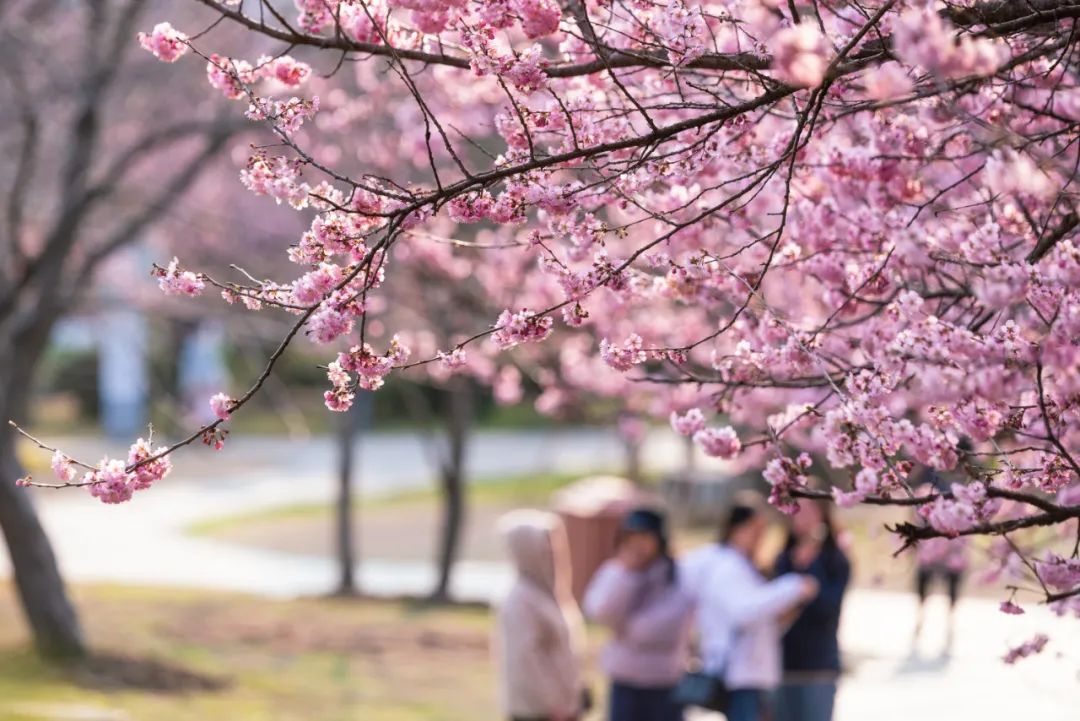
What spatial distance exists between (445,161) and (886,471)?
10239 mm

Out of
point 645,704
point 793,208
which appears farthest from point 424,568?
point 793,208

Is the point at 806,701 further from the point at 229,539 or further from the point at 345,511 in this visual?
the point at 229,539

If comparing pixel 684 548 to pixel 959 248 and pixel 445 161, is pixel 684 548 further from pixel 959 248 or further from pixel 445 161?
pixel 959 248

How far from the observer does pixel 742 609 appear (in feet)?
25.4

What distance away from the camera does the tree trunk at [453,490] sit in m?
17.1

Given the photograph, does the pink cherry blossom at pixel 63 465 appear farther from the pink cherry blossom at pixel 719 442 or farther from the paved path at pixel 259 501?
the paved path at pixel 259 501

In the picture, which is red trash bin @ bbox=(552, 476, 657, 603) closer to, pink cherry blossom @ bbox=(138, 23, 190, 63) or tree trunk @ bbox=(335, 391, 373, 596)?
tree trunk @ bbox=(335, 391, 373, 596)

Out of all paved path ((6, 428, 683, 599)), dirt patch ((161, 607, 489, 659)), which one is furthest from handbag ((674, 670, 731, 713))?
paved path ((6, 428, 683, 599))

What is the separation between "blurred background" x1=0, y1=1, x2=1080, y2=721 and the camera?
11.5 metres

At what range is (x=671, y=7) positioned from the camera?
4.41 metres

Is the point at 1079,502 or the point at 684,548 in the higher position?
the point at 684,548

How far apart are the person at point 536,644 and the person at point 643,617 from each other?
0.40 m

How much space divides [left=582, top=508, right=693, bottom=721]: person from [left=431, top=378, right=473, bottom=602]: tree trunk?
8270 millimetres

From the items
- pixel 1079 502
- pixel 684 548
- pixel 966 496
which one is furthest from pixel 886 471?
pixel 684 548
